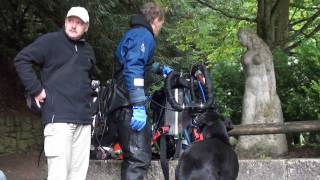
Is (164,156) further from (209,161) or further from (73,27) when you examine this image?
(73,27)

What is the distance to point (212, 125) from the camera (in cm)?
499

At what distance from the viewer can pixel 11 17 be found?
1425cm

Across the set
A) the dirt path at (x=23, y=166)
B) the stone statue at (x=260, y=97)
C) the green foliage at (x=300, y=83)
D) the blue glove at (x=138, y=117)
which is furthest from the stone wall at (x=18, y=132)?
the blue glove at (x=138, y=117)

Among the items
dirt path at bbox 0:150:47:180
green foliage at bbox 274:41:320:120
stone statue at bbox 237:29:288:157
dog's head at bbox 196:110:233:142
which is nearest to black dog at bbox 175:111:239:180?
dog's head at bbox 196:110:233:142

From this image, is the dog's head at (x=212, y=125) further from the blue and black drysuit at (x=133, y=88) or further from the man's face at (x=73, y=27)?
the man's face at (x=73, y=27)

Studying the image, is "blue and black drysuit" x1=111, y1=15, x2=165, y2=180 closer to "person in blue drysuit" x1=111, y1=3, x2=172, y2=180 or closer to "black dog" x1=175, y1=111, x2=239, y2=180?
"person in blue drysuit" x1=111, y1=3, x2=172, y2=180

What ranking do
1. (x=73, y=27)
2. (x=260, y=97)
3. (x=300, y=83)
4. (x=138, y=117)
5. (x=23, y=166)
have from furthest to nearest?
(x=23, y=166), (x=300, y=83), (x=260, y=97), (x=138, y=117), (x=73, y=27)

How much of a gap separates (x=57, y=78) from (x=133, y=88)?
74 centimetres

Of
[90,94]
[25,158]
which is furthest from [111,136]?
[25,158]

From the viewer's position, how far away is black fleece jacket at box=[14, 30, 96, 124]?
4434 millimetres

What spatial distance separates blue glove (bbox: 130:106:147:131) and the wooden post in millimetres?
1732

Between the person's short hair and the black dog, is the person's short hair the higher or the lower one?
the higher one

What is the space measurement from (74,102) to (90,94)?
0.81ft

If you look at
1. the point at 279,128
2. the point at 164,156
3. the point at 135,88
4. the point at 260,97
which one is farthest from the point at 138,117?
the point at 260,97
